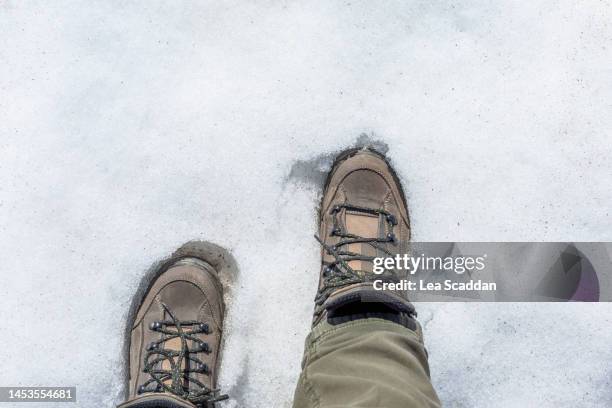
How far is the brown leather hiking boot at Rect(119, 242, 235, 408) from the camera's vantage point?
1204 millimetres

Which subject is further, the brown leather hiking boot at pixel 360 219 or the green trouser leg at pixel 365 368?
the brown leather hiking boot at pixel 360 219

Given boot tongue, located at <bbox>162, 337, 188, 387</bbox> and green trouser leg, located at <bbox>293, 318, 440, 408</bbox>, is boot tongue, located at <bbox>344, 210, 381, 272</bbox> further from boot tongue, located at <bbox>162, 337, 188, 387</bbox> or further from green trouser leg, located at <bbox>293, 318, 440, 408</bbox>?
boot tongue, located at <bbox>162, 337, 188, 387</bbox>

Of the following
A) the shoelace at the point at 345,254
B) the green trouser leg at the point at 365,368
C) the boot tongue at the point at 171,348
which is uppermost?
the shoelace at the point at 345,254

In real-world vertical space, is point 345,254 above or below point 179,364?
above

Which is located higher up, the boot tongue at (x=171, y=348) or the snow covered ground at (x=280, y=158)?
the snow covered ground at (x=280, y=158)

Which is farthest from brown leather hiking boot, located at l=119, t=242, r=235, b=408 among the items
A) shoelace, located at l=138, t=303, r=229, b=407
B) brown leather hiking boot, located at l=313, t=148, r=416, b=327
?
brown leather hiking boot, located at l=313, t=148, r=416, b=327

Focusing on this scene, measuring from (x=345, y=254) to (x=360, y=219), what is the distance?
0.10 meters

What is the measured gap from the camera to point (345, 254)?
120 centimetres

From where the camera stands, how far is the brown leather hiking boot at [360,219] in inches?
47.5

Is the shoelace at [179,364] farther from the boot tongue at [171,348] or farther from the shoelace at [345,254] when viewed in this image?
the shoelace at [345,254]

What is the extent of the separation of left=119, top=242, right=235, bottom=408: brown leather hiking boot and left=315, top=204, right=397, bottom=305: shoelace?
0.27 meters

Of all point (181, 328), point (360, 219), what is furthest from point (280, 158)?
point (181, 328)

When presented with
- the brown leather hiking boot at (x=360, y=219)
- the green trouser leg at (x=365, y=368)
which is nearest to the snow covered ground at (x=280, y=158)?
the brown leather hiking boot at (x=360, y=219)

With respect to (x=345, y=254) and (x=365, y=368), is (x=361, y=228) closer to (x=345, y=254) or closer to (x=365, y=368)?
(x=345, y=254)
